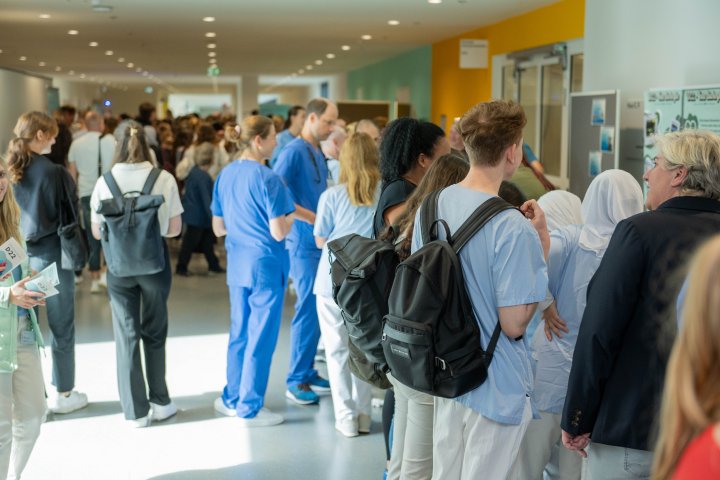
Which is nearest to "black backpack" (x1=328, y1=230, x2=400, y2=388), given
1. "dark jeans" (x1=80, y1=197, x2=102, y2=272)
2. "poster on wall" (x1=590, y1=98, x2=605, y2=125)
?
"poster on wall" (x1=590, y1=98, x2=605, y2=125)

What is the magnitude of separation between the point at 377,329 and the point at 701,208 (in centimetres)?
111

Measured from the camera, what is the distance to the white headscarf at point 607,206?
2.90m

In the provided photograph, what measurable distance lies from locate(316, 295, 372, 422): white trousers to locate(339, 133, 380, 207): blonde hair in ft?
1.99

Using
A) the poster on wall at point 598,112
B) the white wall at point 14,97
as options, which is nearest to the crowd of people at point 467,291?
the poster on wall at point 598,112

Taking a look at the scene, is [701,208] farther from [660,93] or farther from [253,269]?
[660,93]

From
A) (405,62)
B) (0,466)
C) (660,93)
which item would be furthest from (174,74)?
(0,466)

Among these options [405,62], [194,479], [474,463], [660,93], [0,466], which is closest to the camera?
[474,463]

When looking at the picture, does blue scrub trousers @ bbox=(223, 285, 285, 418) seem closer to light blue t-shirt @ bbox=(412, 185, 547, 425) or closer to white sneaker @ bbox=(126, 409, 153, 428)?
white sneaker @ bbox=(126, 409, 153, 428)

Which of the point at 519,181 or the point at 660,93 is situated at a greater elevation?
the point at 660,93

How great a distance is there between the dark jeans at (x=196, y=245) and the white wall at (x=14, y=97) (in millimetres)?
2565

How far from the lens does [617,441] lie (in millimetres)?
2352

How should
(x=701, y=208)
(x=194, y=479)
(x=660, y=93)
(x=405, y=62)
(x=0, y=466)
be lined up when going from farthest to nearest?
(x=405, y=62) < (x=660, y=93) < (x=194, y=479) < (x=0, y=466) < (x=701, y=208)

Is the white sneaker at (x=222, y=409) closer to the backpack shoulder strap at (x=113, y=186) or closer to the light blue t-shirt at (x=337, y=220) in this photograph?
the light blue t-shirt at (x=337, y=220)

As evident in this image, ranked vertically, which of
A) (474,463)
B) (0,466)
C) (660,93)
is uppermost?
(660,93)
